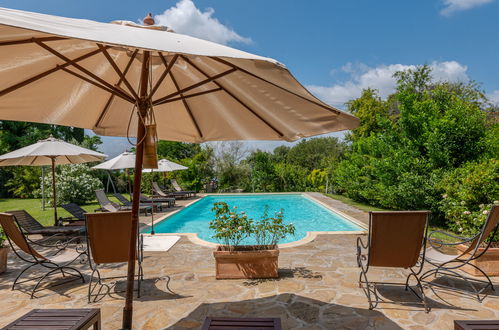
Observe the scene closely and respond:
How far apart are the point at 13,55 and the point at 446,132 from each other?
9.73 metres

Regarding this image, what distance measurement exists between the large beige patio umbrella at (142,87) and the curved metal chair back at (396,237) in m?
1.52

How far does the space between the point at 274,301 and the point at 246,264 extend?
0.88 metres

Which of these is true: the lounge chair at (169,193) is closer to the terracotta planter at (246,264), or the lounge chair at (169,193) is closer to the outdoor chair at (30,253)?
the outdoor chair at (30,253)

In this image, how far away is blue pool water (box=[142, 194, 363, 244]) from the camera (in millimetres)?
9961

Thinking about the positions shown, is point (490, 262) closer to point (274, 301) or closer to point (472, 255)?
point (472, 255)

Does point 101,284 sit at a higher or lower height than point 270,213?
higher

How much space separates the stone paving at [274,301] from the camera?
318 cm

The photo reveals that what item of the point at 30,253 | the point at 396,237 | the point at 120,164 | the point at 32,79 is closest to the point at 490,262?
the point at 396,237

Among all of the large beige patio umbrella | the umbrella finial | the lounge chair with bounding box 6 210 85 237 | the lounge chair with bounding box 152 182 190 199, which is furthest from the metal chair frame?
the lounge chair with bounding box 152 182 190 199

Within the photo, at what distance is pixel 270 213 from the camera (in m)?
14.0

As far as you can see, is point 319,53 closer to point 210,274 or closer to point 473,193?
point 473,193

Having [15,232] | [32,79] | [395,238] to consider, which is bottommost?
[15,232]

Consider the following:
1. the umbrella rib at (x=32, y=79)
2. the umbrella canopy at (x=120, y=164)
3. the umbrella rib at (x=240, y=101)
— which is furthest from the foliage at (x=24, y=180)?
the umbrella rib at (x=240, y=101)

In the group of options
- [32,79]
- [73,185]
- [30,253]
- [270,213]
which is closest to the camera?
[32,79]
